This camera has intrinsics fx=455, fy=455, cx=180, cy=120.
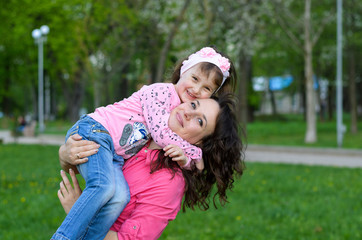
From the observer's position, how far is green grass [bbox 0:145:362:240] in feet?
18.9

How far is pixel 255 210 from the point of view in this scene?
22.9 feet

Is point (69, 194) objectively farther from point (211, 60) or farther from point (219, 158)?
point (211, 60)

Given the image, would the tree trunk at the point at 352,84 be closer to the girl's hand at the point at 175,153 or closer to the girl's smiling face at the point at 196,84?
the girl's smiling face at the point at 196,84

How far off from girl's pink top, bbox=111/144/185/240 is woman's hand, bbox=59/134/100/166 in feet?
0.71

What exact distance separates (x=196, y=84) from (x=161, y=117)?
12.7 inches

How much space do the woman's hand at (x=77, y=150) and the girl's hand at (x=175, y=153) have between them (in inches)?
14.2

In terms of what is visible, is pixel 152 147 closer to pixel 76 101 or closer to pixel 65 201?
pixel 65 201

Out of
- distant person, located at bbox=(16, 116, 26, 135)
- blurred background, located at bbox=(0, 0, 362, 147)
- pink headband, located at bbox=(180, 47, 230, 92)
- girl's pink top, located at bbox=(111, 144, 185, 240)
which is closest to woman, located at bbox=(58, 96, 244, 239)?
girl's pink top, located at bbox=(111, 144, 185, 240)

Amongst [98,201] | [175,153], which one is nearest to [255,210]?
[175,153]

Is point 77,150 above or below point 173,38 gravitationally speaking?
above

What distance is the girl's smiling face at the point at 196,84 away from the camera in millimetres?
2547

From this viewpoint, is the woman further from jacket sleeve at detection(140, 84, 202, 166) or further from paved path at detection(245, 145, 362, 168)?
paved path at detection(245, 145, 362, 168)

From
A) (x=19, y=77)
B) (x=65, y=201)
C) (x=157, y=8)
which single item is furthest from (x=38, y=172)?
(x=19, y=77)

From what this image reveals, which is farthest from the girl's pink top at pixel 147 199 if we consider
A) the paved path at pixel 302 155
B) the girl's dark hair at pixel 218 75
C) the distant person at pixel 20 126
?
the distant person at pixel 20 126
